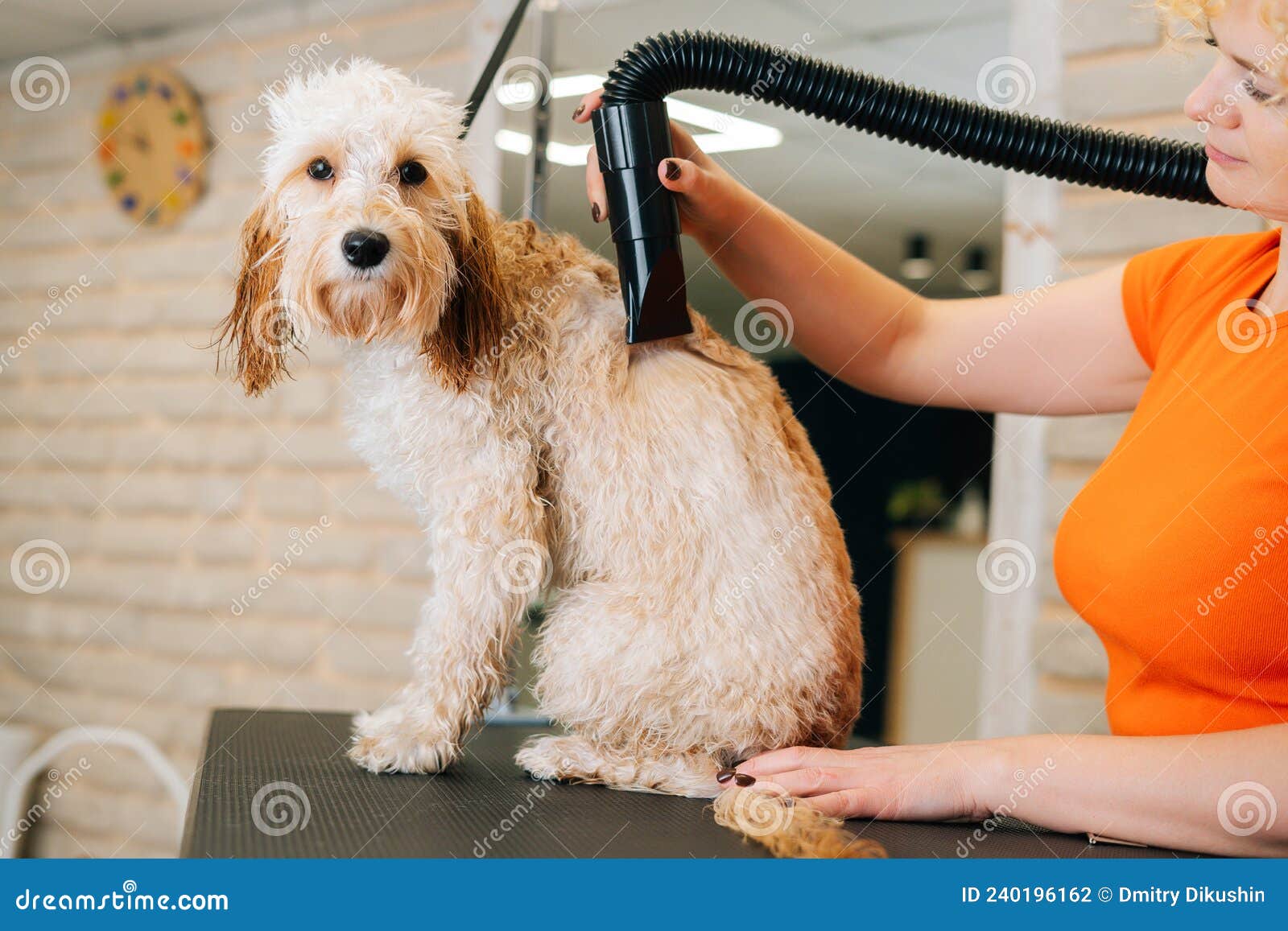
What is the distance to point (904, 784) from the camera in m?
0.98

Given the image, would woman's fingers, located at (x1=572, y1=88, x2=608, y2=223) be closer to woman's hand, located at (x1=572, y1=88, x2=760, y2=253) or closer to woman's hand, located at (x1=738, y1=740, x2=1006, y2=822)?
woman's hand, located at (x1=572, y1=88, x2=760, y2=253)

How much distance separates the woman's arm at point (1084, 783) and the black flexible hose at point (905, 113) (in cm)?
67

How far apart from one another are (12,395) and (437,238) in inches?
124

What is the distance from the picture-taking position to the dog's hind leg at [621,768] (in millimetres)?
1057

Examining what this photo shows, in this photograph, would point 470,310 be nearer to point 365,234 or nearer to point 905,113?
point 365,234

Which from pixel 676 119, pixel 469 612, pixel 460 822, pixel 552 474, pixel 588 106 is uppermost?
pixel 676 119

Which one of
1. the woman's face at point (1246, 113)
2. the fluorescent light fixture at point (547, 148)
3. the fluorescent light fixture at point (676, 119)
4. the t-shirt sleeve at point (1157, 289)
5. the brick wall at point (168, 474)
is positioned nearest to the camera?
the woman's face at point (1246, 113)

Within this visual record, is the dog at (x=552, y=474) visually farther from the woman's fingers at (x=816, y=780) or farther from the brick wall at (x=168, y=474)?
A: the brick wall at (x=168, y=474)

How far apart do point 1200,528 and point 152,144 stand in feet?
10.2

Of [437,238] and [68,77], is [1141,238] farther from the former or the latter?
[68,77]

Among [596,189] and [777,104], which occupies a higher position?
[777,104]

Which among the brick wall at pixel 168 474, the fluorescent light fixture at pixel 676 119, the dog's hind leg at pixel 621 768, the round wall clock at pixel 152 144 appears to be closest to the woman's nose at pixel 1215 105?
the dog's hind leg at pixel 621 768

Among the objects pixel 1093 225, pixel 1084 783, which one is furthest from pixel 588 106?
pixel 1093 225

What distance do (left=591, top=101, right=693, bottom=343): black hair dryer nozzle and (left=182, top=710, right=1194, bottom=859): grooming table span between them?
489 mm
